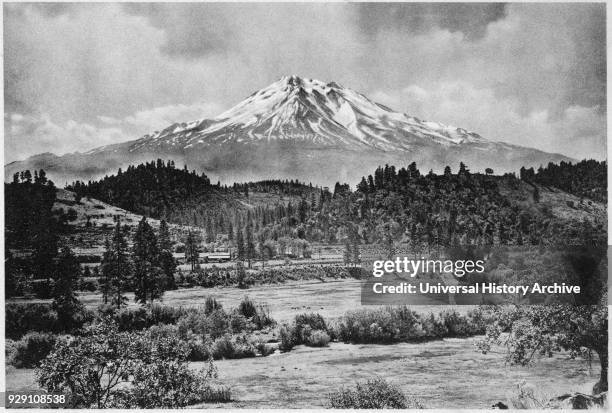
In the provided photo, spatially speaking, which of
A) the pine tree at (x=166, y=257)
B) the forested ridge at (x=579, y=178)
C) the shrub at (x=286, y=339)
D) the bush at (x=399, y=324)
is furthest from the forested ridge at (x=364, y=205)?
the shrub at (x=286, y=339)

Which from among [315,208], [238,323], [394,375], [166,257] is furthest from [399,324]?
[166,257]

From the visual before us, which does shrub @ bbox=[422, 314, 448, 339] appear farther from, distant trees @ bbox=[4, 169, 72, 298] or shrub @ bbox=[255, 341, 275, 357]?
distant trees @ bbox=[4, 169, 72, 298]

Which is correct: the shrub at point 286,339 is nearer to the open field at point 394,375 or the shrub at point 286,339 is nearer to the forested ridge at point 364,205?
the open field at point 394,375

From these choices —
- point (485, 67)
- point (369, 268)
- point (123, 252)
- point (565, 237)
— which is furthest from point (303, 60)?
point (565, 237)

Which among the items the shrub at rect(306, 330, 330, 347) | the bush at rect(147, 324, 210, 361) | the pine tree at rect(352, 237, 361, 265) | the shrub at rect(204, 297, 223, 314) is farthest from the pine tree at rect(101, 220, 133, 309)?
the pine tree at rect(352, 237, 361, 265)

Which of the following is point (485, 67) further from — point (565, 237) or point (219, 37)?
point (219, 37)
